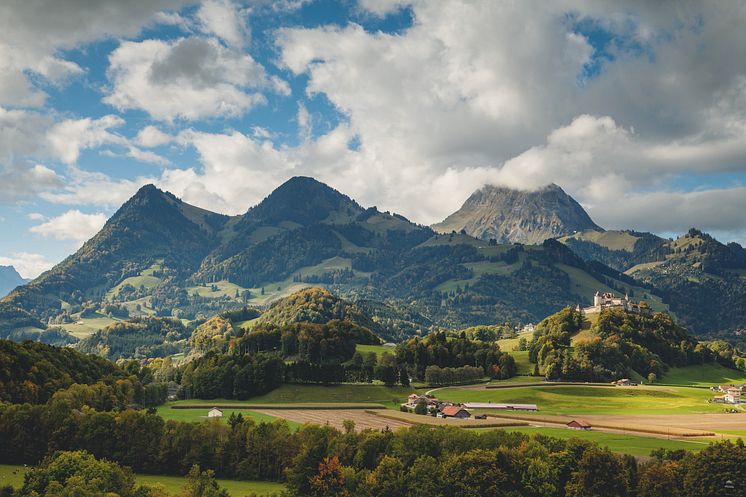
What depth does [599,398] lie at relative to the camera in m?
173

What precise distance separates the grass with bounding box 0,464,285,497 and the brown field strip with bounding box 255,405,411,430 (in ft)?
107

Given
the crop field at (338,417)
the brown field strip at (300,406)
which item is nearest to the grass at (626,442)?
the crop field at (338,417)

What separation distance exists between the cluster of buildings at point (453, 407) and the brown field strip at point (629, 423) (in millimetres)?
6856

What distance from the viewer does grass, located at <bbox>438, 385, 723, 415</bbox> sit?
511 ft

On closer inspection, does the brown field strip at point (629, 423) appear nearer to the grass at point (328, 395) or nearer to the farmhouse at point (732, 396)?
the grass at point (328, 395)

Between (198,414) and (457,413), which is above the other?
(457,413)

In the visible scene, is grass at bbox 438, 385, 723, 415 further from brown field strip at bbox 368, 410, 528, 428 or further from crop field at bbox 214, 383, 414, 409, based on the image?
brown field strip at bbox 368, 410, 528, 428

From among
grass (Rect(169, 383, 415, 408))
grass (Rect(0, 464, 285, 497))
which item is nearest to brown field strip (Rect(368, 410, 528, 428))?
grass (Rect(169, 383, 415, 408))

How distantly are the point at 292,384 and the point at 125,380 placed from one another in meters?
45.4

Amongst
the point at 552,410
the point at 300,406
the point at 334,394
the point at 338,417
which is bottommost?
the point at 552,410

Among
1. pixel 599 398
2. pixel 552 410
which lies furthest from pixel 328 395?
pixel 599 398

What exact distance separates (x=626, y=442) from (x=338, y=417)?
5886cm

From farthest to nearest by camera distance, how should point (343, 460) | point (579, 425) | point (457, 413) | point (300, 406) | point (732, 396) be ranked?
point (732, 396), point (300, 406), point (457, 413), point (579, 425), point (343, 460)

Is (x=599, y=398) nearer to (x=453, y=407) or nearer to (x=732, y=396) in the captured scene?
(x=732, y=396)
